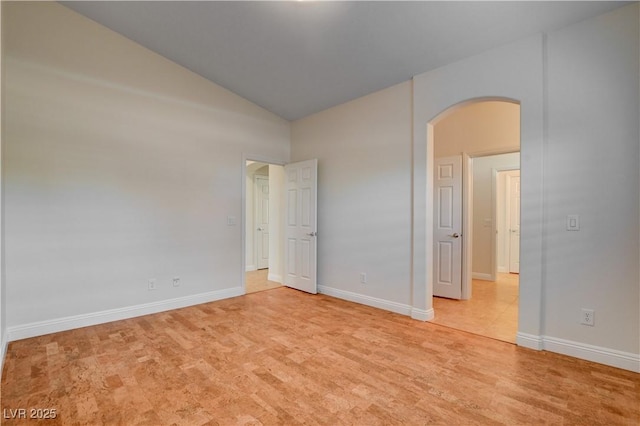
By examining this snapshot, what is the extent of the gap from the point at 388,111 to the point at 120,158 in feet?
10.8

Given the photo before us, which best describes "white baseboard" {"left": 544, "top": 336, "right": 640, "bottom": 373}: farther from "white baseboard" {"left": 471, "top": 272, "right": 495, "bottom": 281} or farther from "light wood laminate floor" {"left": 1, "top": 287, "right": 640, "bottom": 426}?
"white baseboard" {"left": 471, "top": 272, "right": 495, "bottom": 281}

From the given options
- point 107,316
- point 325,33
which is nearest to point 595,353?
point 325,33

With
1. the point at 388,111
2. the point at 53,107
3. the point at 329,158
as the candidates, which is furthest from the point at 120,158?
the point at 388,111

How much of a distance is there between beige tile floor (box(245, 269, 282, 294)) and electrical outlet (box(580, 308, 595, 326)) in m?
3.89

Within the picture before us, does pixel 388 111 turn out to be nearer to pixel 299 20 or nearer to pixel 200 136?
pixel 299 20

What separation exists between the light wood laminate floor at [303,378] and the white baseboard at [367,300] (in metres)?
0.43

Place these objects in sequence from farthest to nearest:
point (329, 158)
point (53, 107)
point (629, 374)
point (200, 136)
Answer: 1. point (329, 158)
2. point (200, 136)
3. point (53, 107)
4. point (629, 374)

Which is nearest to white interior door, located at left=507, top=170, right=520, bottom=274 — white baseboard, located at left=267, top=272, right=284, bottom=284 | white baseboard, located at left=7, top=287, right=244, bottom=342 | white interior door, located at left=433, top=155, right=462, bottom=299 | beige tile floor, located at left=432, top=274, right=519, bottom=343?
beige tile floor, located at left=432, top=274, right=519, bottom=343

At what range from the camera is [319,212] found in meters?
4.68

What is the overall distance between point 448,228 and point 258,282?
3330mm

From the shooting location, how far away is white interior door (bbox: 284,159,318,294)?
4.55 metres

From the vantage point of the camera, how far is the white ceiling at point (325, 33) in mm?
2521

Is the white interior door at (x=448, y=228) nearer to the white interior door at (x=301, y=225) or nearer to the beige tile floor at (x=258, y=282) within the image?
the white interior door at (x=301, y=225)

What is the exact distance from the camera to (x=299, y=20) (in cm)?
287
